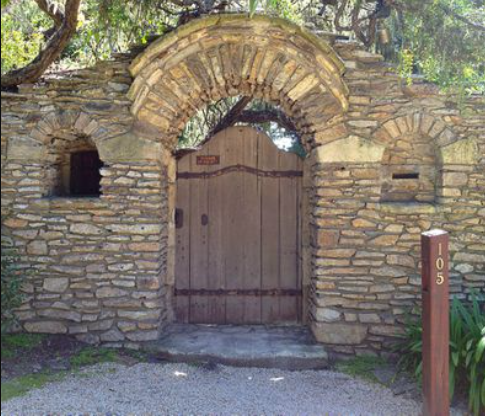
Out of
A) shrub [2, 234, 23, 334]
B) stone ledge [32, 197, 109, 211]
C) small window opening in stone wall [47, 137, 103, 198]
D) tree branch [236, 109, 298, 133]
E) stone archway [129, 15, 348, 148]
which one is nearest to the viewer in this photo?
shrub [2, 234, 23, 334]

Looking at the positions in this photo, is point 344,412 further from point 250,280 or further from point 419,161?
point 419,161

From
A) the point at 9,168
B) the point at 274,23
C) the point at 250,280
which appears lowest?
the point at 250,280

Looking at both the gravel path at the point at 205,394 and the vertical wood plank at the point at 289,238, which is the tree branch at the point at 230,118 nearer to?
the vertical wood plank at the point at 289,238

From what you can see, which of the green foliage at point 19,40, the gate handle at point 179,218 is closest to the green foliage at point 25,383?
the gate handle at point 179,218

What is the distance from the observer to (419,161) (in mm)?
4633

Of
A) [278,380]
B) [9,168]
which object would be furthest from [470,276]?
[9,168]

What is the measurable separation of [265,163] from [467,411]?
306 cm

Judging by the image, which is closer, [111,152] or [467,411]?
[467,411]

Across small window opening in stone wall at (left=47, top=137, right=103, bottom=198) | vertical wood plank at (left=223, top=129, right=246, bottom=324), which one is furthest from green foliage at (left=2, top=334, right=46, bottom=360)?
vertical wood plank at (left=223, top=129, right=246, bottom=324)

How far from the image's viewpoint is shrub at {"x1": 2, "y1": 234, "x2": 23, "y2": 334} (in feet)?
13.5

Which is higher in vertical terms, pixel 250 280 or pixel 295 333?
pixel 250 280

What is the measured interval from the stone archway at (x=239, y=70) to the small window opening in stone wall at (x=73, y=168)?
915 millimetres

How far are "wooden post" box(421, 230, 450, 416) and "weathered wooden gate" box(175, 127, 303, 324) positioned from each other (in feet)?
7.17

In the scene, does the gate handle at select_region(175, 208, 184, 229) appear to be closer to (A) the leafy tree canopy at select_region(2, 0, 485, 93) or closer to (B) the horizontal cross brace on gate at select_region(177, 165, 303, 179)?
(B) the horizontal cross brace on gate at select_region(177, 165, 303, 179)
